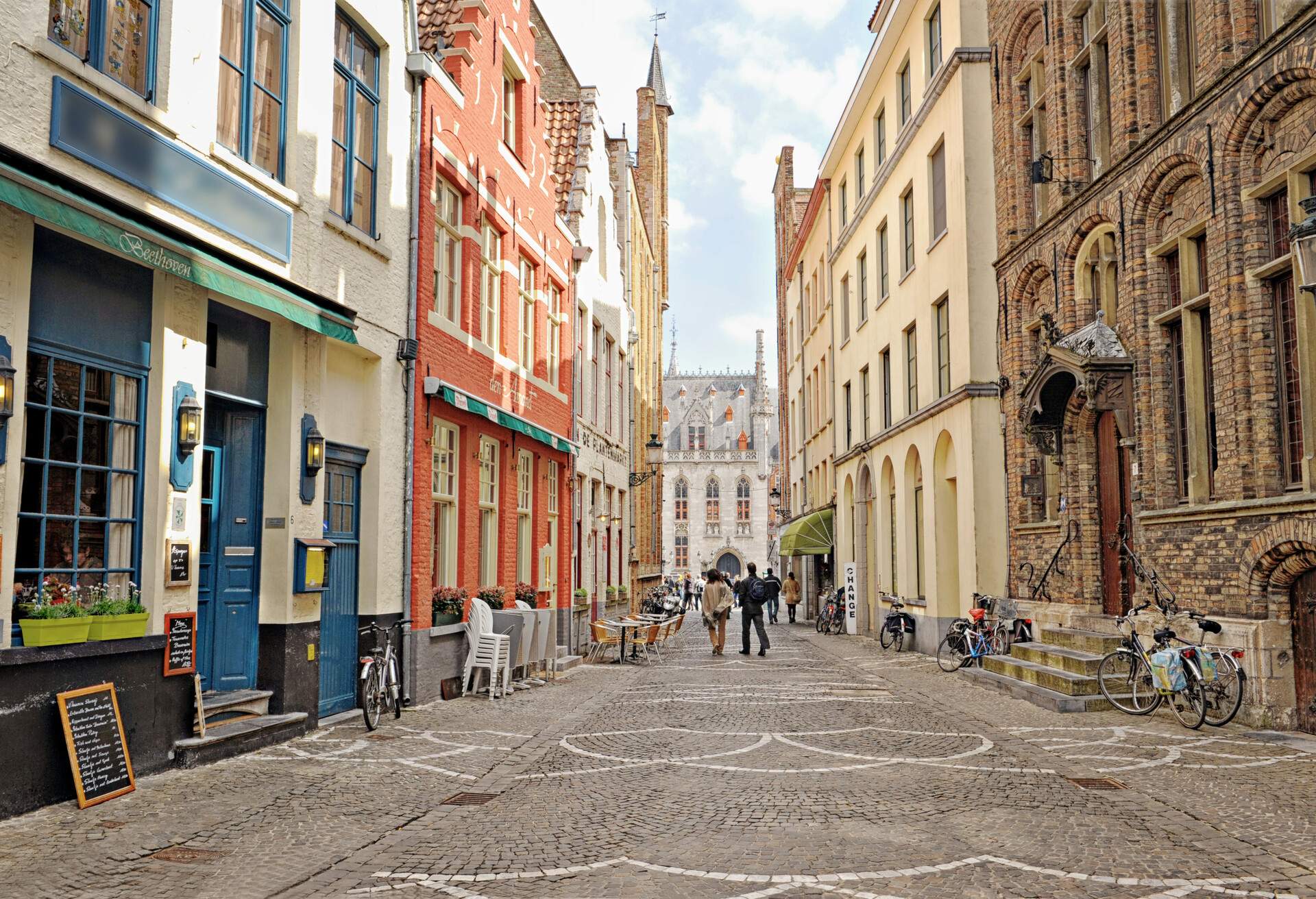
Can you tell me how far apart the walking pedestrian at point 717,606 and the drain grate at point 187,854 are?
50.4 feet

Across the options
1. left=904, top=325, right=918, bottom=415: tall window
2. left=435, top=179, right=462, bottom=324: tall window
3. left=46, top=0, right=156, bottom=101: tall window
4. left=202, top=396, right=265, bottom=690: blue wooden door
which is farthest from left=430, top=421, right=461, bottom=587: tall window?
left=904, top=325, right=918, bottom=415: tall window

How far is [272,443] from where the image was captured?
10.0 m

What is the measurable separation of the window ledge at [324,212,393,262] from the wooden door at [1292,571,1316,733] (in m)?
9.42

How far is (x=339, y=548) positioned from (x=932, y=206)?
13949 millimetres

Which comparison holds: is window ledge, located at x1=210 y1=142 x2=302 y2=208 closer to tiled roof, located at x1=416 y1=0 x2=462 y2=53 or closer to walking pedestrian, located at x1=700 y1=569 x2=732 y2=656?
tiled roof, located at x1=416 y1=0 x2=462 y2=53

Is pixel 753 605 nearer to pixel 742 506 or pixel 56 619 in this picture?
pixel 56 619

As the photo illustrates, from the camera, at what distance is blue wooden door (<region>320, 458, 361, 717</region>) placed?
11.0m

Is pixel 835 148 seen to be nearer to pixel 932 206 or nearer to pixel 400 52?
pixel 932 206

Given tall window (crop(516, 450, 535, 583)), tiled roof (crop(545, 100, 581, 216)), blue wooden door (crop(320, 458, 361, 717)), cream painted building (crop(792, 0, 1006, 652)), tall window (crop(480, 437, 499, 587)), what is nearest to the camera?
blue wooden door (crop(320, 458, 361, 717))

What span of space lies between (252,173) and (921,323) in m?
15.2

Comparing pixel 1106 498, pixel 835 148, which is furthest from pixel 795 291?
pixel 1106 498

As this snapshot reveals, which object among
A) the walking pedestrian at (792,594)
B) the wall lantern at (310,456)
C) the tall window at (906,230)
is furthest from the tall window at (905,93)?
the wall lantern at (310,456)

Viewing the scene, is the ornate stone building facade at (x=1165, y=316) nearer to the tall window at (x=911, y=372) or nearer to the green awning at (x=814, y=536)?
the tall window at (x=911, y=372)

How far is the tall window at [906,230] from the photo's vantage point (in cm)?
2323
